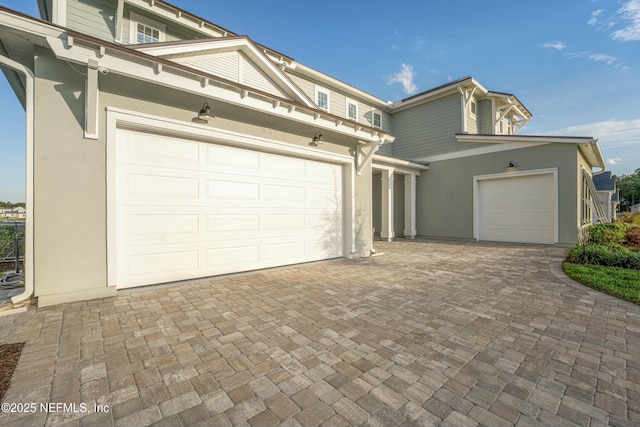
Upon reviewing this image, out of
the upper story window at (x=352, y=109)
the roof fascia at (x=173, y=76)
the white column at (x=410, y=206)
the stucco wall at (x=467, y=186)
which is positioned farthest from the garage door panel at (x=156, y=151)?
the stucco wall at (x=467, y=186)

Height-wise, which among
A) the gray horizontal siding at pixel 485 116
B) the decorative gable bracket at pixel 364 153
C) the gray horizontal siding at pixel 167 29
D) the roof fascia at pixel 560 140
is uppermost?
the gray horizontal siding at pixel 167 29

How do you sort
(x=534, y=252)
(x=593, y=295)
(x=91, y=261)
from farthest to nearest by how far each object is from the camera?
(x=534, y=252), (x=593, y=295), (x=91, y=261)

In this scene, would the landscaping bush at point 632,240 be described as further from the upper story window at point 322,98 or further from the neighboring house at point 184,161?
the upper story window at point 322,98

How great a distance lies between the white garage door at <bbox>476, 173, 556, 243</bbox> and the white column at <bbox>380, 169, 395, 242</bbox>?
3.44 metres

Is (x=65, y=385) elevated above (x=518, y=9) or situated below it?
below

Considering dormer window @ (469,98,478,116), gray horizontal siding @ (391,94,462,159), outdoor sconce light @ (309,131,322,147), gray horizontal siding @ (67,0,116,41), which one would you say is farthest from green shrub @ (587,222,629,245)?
gray horizontal siding @ (67,0,116,41)

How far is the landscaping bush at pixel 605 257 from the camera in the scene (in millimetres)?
5582

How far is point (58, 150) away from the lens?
3.42m

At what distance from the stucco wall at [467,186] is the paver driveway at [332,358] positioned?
19.4 feet

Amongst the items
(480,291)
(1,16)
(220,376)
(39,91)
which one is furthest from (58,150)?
(480,291)

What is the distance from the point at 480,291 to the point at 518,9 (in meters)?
8.19

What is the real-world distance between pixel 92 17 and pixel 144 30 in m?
1.13

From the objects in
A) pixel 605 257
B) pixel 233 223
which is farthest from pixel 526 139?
pixel 233 223

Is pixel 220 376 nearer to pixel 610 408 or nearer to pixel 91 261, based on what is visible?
pixel 610 408
